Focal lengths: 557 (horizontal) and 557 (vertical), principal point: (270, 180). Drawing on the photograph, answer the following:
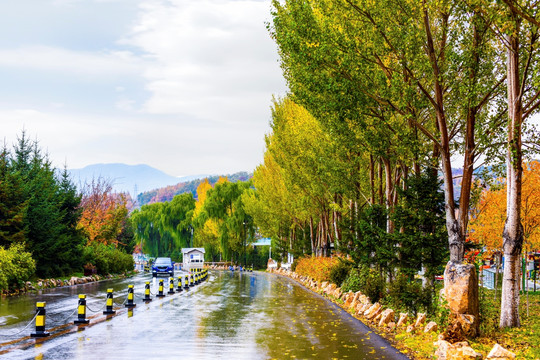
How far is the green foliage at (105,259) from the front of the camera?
138 feet

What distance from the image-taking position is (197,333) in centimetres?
1395

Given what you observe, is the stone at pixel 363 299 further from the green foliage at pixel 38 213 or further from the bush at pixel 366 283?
the green foliage at pixel 38 213

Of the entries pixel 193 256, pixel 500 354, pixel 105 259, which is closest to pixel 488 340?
pixel 500 354

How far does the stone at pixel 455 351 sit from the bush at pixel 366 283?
8501mm

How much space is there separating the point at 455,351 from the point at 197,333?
651cm

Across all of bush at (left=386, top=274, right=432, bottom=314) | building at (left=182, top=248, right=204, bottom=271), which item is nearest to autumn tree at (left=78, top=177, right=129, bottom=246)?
building at (left=182, top=248, right=204, bottom=271)

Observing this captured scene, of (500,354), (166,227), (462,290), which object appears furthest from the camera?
(166,227)

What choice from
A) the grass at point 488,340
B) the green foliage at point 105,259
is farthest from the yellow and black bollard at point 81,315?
the green foliage at point 105,259

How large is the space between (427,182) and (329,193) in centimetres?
1614

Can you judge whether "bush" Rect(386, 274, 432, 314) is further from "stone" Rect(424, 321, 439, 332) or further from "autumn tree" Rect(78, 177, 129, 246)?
"autumn tree" Rect(78, 177, 129, 246)

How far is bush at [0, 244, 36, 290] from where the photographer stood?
24998 mm

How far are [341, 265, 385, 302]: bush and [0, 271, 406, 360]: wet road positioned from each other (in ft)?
4.10

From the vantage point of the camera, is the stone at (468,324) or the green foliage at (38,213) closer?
the stone at (468,324)

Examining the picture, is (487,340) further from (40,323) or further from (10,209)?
(10,209)
